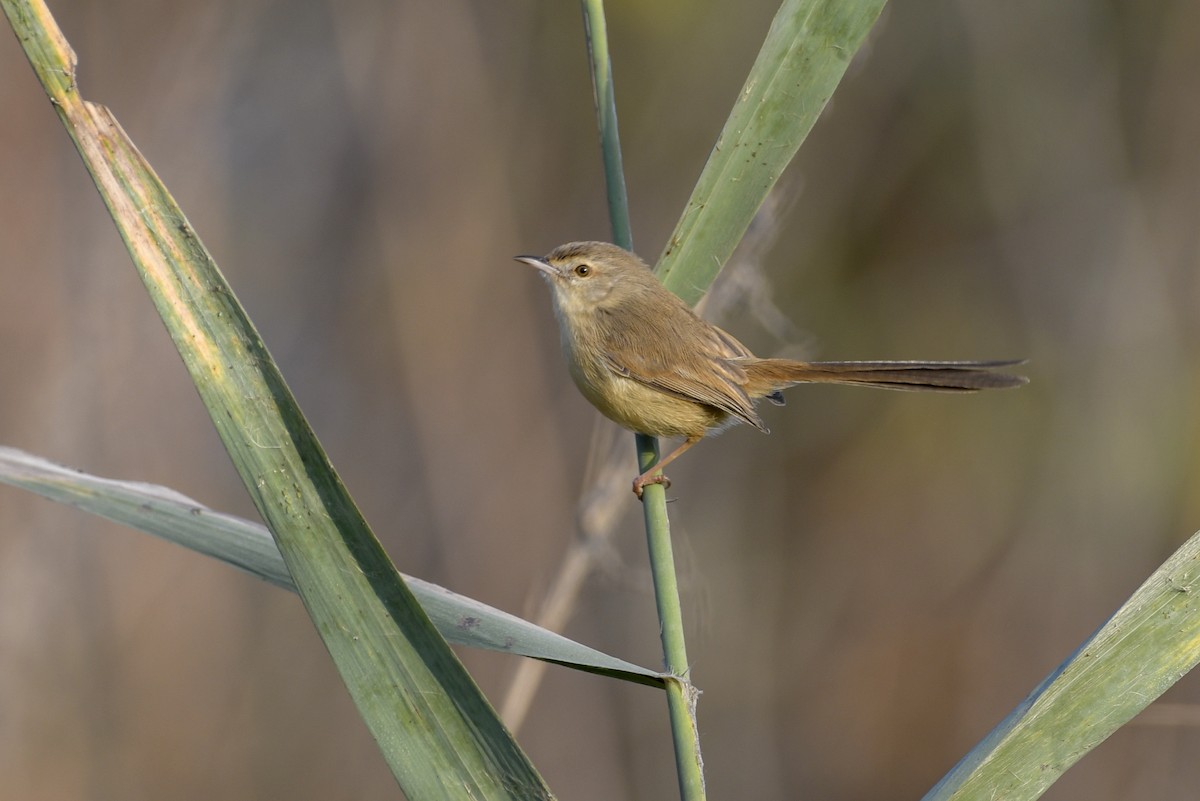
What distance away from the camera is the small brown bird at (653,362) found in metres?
2.77

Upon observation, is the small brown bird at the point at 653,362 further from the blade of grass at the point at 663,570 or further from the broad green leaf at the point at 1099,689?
the broad green leaf at the point at 1099,689

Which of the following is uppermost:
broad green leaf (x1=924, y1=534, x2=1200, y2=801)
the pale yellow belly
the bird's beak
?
the bird's beak

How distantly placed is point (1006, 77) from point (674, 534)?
8.15 feet

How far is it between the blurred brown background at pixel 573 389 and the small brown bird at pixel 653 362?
0.45 m

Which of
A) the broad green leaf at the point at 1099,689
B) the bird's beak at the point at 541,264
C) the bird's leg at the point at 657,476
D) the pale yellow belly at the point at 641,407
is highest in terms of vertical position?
the bird's beak at the point at 541,264

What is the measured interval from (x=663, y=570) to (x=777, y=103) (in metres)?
0.83

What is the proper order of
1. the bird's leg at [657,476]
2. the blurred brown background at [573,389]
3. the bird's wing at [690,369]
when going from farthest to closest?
the blurred brown background at [573,389], the bird's wing at [690,369], the bird's leg at [657,476]

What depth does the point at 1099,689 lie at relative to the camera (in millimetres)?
1338

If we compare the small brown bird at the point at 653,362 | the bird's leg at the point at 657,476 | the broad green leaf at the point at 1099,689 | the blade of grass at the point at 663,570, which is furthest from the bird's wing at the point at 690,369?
the broad green leaf at the point at 1099,689

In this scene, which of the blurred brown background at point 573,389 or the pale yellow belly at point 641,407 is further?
the blurred brown background at point 573,389

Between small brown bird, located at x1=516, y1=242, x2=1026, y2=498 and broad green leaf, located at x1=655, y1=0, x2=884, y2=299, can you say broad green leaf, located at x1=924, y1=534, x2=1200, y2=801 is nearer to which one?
broad green leaf, located at x1=655, y1=0, x2=884, y2=299

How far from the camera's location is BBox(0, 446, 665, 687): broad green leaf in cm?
147

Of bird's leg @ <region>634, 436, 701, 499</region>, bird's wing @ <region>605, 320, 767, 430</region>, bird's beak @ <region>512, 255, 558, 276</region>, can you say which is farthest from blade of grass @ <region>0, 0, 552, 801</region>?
bird's beak @ <region>512, 255, 558, 276</region>

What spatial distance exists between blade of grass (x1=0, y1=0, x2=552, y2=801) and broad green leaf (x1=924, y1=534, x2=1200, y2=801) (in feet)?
1.95
